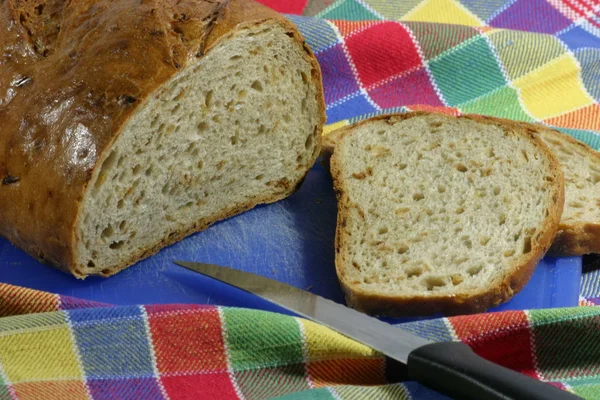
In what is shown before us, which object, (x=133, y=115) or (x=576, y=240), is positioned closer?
(x=133, y=115)

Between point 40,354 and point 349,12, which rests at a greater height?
point 349,12

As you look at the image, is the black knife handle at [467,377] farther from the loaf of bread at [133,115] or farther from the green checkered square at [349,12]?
the green checkered square at [349,12]

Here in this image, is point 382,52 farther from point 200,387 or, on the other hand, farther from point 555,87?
point 200,387

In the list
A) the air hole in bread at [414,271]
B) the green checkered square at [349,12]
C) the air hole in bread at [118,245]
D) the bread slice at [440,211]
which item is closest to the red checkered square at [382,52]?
the green checkered square at [349,12]

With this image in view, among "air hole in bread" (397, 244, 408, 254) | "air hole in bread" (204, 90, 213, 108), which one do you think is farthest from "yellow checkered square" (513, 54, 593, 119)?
"air hole in bread" (204, 90, 213, 108)

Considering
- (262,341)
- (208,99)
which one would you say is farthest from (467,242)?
(208,99)

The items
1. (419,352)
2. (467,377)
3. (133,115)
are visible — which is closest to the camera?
(467,377)

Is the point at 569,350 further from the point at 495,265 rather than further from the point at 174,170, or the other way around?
the point at 174,170
